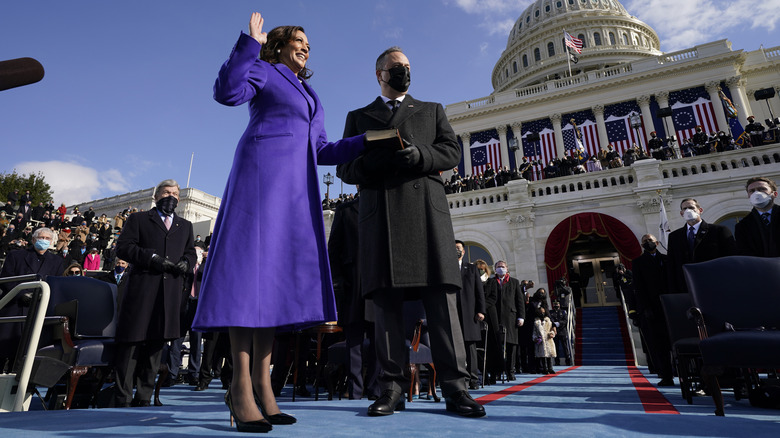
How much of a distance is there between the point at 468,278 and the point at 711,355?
11.1 ft

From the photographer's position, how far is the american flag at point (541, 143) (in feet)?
104

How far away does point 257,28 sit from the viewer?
2.25 meters

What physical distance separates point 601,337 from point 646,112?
73.8 feet

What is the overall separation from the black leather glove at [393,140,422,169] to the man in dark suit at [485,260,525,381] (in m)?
5.70

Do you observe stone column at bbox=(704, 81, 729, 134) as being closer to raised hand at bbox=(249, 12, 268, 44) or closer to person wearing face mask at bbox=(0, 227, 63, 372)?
raised hand at bbox=(249, 12, 268, 44)

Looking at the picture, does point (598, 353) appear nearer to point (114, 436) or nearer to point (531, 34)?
point (114, 436)

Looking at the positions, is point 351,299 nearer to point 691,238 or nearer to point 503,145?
point 691,238

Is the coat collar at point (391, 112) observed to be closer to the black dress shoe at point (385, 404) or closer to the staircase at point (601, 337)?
the black dress shoe at point (385, 404)

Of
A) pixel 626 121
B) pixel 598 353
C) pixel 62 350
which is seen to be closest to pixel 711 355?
pixel 62 350

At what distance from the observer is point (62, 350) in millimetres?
3621

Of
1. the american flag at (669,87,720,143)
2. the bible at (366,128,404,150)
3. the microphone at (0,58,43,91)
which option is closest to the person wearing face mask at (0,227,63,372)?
the bible at (366,128,404,150)

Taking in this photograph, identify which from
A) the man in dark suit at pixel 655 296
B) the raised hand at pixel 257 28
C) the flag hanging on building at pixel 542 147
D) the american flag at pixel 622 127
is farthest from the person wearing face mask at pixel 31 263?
the american flag at pixel 622 127

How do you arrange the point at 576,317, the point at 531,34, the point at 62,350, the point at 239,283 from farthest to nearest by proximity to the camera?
the point at 531,34 → the point at 576,317 → the point at 62,350 → the point at 239,283

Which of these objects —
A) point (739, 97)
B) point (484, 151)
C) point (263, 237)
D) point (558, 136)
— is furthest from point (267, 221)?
point (739, 97)
